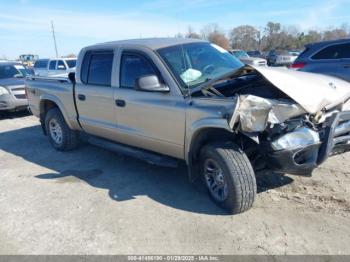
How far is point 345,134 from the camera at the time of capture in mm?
3941

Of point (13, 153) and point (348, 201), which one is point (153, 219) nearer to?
point (348, 201)

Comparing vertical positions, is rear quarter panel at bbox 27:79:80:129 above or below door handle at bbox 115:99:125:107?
below

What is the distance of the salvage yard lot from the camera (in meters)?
3.41

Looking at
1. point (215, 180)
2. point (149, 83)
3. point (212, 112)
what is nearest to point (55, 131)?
point (149, 83)

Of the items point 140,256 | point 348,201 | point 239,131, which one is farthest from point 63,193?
point 348,201

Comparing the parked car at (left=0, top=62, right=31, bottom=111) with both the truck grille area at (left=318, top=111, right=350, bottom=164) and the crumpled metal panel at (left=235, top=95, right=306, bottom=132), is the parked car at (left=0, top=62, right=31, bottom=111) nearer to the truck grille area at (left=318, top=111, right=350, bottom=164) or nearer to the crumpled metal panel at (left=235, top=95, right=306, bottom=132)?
the crumpled metal panel at (left=235, top=95, right=306, bottom=132)

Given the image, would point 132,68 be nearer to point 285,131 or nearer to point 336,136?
point 285,131

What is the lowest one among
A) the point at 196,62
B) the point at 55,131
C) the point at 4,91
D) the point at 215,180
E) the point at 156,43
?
the point at 4,91

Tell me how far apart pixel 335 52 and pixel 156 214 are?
6.33 meters

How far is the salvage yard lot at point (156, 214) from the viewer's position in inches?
134

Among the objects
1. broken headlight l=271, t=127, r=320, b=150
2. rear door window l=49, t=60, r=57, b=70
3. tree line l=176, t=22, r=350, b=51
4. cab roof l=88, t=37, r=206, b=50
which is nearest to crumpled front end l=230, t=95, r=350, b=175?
broken headlight l=271, t=127, r=320, b=150

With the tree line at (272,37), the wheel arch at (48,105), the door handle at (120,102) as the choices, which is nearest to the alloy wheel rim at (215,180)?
the door handle at (120,102)

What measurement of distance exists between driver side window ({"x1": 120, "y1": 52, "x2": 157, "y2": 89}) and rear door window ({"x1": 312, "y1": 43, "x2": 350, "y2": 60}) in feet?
17.9

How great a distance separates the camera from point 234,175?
12.1 feet
